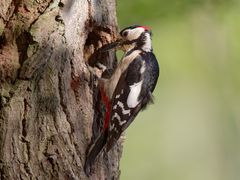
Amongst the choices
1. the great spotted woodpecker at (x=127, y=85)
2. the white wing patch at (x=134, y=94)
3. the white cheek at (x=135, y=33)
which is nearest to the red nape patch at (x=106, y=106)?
the great spotted woodpecker at (x=127, y=85)

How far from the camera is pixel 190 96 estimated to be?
5445 millimetres

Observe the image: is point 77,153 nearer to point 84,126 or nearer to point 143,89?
point 84,126

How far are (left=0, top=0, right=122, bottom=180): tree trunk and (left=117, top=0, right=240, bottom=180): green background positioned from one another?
1.91 ft

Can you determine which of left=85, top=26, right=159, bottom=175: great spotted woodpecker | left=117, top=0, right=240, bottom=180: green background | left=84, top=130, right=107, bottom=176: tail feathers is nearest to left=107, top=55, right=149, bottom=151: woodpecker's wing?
left=85, top=26, right=159, bottom=175: great spotted woodpecker

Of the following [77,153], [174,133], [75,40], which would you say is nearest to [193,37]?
[75,40]

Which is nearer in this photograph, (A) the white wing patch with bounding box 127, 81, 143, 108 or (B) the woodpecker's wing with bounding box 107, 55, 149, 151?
(B) the woodpecker's wing with bounding box 107, 55, 149, 151

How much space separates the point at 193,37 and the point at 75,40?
0.75 m

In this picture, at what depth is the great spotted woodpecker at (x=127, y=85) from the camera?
12.5 feet

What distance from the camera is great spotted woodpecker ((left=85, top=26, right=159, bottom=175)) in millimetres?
3814

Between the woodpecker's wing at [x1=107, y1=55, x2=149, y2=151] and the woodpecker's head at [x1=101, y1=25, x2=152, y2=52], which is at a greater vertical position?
the woodpecker's head at [x1=101, y1=25, x2=152, y2=52]

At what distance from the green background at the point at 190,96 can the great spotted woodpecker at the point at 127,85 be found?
0.38ft

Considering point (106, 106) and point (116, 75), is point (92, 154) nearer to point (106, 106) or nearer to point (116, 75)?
point (106, 106)

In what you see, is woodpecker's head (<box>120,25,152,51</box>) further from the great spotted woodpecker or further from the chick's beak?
the chick's beak

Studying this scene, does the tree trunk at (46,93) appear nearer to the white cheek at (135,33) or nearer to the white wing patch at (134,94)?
the white wing patch at (134,94)
